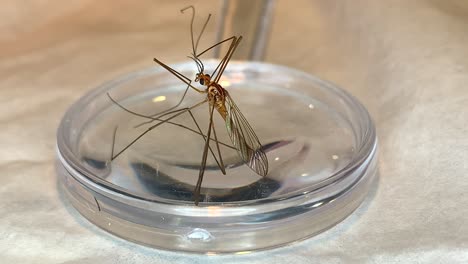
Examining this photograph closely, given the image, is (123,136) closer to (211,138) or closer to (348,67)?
(211,138)

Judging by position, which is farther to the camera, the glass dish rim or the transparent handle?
the transparent handle

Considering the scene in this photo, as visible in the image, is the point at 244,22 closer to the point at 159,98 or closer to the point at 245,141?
the point at 159,98

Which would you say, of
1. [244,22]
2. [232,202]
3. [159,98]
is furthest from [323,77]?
[232,202]

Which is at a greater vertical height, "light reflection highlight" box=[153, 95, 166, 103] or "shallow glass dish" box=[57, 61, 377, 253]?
"shallow glass dish" box=[57, 61, 377, 253]

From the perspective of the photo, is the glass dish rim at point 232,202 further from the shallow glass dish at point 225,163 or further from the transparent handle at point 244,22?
the transparent handle at point 244,22

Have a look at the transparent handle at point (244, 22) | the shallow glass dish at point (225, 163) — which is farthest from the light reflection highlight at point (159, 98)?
the transparent handle at point (244, 22)

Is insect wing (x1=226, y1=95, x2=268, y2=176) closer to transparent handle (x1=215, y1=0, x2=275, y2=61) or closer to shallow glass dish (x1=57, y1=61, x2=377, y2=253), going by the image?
shallow glass dish (x1=57, y1=61, x2=377, y2=253)

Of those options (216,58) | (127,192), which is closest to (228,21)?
(216,58)

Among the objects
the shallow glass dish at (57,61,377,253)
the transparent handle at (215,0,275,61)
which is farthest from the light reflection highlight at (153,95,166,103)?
the transparent handle at (215,0,275,61)
